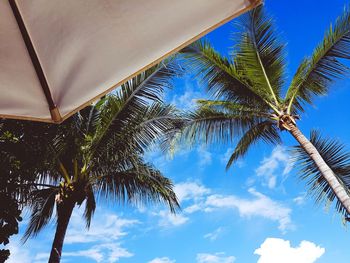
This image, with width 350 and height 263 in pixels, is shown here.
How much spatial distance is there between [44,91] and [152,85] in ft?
21.6

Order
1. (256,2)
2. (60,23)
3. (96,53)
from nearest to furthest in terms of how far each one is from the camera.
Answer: (256,2) → (60,23) → (96,53)

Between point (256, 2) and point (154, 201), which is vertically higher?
point (154, 201)

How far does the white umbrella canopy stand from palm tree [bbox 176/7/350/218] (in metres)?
7.02

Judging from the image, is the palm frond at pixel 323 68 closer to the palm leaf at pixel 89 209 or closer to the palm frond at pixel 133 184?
the palm frond at pixel 133 184

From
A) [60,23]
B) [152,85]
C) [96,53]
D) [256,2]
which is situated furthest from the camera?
[152,85]

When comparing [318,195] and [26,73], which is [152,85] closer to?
[318,195]

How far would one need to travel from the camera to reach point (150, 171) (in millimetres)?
9109

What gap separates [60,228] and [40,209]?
1.83 metres

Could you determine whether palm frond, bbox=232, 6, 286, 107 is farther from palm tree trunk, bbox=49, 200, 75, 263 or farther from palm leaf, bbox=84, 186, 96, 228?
palm leaf, bbox=84, 186, 96, 228

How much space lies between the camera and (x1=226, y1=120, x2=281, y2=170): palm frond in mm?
9400

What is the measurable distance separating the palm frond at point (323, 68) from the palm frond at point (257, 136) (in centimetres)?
85

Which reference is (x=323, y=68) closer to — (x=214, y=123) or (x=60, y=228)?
(x=214, y=123)

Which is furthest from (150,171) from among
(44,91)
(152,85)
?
(44,91)

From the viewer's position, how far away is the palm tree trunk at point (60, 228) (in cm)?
719
